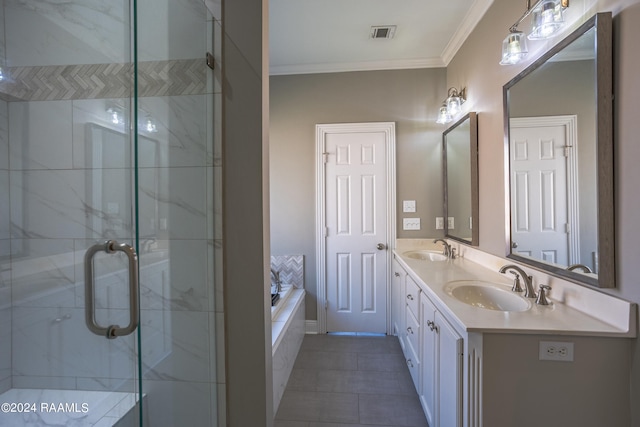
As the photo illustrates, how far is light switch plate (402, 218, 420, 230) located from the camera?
2922 mm

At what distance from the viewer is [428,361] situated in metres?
1.59

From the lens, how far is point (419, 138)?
2924 millimetres

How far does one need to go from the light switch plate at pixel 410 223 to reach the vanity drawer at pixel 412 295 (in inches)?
34.5

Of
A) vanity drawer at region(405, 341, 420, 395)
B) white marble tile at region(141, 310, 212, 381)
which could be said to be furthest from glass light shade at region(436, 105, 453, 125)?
white marble tile at region(141, 310, 212, 381)

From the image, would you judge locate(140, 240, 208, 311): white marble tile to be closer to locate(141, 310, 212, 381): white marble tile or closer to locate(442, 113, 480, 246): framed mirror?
locate(141, 310, 212, 381): white marble tile

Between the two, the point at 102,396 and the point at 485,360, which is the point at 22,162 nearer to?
the point at 102,396

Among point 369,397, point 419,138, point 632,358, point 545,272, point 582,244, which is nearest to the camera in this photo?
point 632,358

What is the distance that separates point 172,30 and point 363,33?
1.93 metres

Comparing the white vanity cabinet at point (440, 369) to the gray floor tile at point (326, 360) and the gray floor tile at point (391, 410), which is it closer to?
the gray floor tile at point (391, 410)

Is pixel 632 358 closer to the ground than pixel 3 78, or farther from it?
closer to the ground

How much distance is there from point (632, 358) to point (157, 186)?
187cm

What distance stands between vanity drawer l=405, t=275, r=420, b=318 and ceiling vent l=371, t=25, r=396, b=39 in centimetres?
213

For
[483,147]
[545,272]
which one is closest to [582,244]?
[545,272]

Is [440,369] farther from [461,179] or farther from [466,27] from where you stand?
[466,27]
